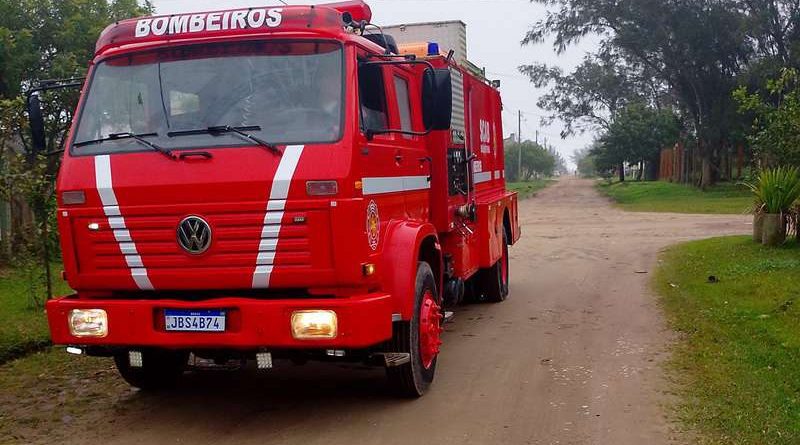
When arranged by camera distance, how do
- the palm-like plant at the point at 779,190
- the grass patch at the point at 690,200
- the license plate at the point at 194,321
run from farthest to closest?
the grass patch at the point at 690,200 < the palm-like plant at the point at 779,190 < the license plate at the point at 194,321

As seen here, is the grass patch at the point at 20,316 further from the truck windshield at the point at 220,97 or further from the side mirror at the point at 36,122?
the truck windshield at the point at 220,97

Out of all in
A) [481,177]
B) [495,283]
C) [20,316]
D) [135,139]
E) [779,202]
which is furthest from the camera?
[779,202]

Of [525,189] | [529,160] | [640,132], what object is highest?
[640,132]

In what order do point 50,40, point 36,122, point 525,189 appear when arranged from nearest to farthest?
point 36,122 < point 50,40 < point 525,189

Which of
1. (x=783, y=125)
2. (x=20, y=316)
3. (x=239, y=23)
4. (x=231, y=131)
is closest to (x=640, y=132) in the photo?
(x=783, y=125)

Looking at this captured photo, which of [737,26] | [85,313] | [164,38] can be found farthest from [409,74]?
[737,26]

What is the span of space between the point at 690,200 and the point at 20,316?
2788 cm

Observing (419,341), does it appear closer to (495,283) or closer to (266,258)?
(266,258)

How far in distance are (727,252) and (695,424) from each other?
29.8 feet

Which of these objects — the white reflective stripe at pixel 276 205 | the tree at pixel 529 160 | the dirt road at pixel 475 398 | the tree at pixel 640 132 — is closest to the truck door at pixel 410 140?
the white reflective stripe at pixel 276 205

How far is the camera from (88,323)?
17.7 feet

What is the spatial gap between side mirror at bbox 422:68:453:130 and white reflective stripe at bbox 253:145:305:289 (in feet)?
3.60

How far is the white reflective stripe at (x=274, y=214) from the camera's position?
514cm

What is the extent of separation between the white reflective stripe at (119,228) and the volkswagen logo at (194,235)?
0.34 metres
